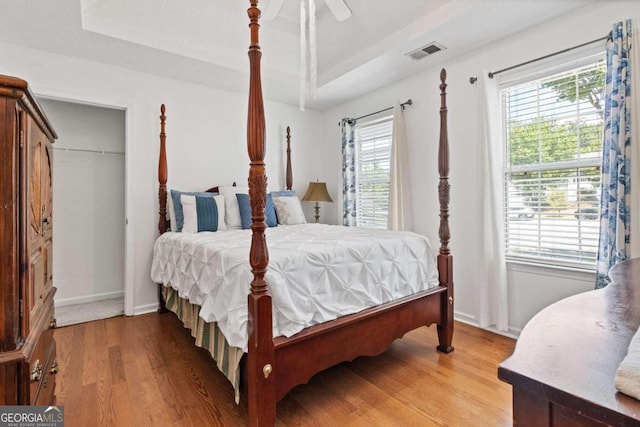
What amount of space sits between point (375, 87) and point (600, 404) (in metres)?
3.81

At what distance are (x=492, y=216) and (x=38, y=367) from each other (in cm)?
297

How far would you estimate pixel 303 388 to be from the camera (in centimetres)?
193

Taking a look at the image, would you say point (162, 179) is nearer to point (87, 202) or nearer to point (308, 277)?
point (87, 202)

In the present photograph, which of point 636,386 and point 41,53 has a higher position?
point 41,53

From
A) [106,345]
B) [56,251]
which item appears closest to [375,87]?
[106,345]

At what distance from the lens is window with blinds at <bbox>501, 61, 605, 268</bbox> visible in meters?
2.30

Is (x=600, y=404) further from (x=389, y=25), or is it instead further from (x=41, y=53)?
(x=41, y=53)

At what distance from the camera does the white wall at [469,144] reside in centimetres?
234

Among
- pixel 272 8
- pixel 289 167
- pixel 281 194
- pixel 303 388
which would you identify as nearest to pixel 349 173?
pixel 289 167

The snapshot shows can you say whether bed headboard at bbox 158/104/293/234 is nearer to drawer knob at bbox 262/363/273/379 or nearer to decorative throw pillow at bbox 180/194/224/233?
decorative throw pillow at bbox 180/194/224/233

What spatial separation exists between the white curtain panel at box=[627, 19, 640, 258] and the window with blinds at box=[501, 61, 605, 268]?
0.72ft

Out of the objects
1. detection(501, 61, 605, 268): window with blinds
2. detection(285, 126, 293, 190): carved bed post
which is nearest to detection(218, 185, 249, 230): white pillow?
detection(285, 126, 293, 190): carved bed post

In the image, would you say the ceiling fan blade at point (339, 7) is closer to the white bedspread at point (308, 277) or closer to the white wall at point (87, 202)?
the white bedspread at point (308, 277)

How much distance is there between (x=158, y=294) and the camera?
3387 millimetres
